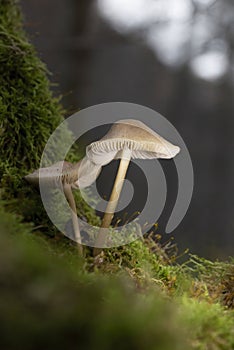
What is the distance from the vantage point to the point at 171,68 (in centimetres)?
707

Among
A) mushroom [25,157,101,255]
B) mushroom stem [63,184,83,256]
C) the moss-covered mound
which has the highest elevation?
mushroom [25,157,101,255]

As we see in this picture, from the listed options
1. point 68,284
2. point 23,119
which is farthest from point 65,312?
point 23,119

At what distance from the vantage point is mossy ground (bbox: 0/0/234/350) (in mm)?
580

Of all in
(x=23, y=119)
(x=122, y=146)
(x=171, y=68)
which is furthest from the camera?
(x=171, y=68)

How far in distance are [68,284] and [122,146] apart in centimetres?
75

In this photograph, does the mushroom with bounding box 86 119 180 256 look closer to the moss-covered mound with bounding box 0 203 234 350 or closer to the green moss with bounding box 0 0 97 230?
the green moss with bounding box 0 0 97 230

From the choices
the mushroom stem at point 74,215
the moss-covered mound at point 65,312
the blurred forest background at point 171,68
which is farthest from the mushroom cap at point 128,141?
the blurred forest background at point 171,68

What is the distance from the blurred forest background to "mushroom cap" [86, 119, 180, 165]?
167 inches

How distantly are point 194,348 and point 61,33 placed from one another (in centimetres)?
596

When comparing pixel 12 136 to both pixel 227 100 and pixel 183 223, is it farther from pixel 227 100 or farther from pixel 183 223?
pixel 227 100

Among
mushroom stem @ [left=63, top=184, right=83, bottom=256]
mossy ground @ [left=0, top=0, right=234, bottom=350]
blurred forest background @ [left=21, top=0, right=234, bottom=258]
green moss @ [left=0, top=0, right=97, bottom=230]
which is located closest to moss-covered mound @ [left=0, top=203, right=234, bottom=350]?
mossy ground @ [left=0, top=0, right=234, bottom=350]

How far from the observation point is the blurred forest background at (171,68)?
19.7ft

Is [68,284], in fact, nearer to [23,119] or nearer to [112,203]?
[112,203]

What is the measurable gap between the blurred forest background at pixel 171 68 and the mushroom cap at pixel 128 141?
167 inches
